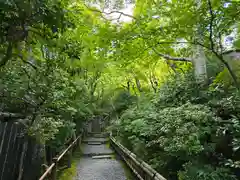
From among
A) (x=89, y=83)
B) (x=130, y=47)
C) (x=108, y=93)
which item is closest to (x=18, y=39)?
(x=130, y=47)

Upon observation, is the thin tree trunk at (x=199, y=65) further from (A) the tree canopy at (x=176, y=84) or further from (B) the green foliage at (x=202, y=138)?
(B) the green foliage at (x=202, y=138)

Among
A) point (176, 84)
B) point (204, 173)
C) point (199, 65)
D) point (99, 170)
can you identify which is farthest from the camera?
point (99, 170)

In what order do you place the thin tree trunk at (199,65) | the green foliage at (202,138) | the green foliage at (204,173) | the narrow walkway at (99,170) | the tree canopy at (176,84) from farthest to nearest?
the narrow walkway at (99,170) < the thin tree trunk at (199,65) < the green foliage at (202,138) < the green foliage at (204,173) < the tree canopy at (176,84)

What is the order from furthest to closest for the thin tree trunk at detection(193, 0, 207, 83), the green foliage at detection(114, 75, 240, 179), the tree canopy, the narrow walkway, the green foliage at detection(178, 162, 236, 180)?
the narrow walkway → the thin tree trunk at detection(193, 0, 207, 83) → the green foliage at detection(114, 75, 240, 179) → the green foliage at detection(178, 162, 236, 180) → the tree canopy

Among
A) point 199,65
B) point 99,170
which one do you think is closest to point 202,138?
point 199,65

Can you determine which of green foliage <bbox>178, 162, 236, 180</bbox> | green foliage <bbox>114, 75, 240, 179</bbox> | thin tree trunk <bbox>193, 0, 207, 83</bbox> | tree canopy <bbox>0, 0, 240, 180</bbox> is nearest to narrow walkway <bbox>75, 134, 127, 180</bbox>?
tree canopy <bbox>0, 0, 240, 180</bbox>

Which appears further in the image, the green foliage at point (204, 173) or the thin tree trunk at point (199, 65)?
the thin tree trunk at point (199, 65)

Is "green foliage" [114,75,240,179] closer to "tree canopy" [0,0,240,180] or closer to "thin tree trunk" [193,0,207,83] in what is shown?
"tree canopy" [0,0,240,180]

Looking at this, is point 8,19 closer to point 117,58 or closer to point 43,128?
point 43,128

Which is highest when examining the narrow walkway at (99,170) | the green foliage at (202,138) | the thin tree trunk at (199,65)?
the thin tree trunk at (199,65)

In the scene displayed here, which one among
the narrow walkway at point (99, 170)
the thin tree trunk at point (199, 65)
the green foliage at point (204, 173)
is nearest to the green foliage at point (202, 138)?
the green foliage at point (204, 173)

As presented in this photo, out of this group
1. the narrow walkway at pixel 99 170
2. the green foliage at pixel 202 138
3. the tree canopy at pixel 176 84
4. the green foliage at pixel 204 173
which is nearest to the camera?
the tree canopy at pixel 176 84

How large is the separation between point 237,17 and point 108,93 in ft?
50.3

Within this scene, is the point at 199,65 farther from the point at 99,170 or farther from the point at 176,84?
the point at 99,170
